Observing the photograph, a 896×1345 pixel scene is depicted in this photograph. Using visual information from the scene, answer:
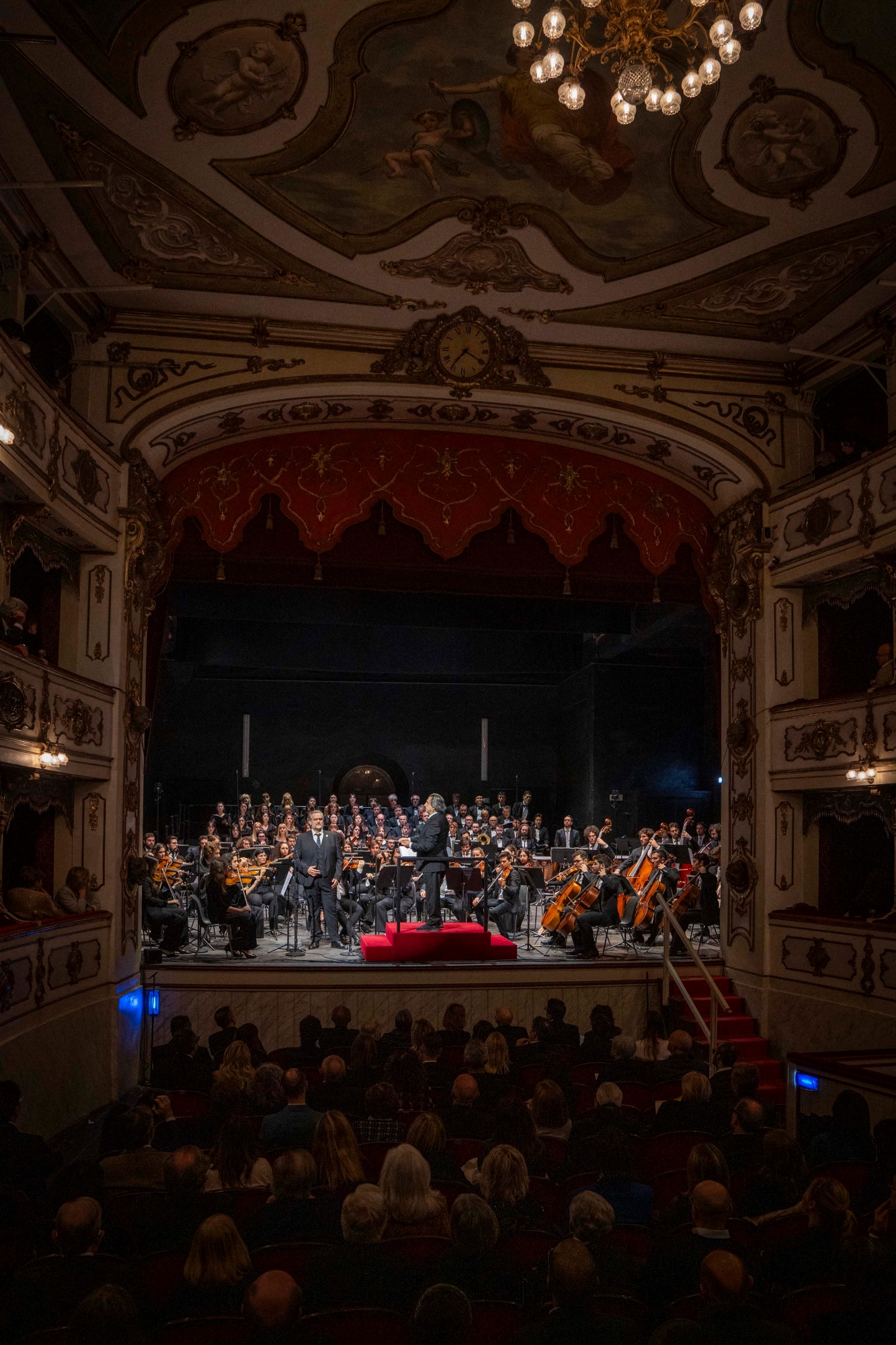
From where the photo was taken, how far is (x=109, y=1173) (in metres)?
5.21

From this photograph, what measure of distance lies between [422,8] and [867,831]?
872 cm

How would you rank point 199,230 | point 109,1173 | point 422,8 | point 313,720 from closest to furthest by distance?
point 109,1173, point 422,8, point 199,230, point 313,720

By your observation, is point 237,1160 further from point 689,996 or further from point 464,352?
point 464,352

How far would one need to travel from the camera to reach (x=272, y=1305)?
10.4 feet

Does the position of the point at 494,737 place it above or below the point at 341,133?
below

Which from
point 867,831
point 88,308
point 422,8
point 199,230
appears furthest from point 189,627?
point 422,8

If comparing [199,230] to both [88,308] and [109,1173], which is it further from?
[109,1173]

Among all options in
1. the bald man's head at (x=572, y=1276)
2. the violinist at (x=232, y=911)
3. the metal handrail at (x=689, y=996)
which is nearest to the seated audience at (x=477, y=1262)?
the bald man's head at (x=572, y=1276)

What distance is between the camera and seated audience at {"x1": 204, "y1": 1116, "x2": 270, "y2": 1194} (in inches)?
194

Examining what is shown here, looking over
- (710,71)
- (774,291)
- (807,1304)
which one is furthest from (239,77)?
(807,1304)

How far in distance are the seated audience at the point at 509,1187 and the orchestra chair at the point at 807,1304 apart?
3.89 ft

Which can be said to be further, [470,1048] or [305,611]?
[305,611]

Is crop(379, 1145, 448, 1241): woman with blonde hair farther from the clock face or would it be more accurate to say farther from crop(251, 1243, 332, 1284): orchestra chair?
the clock face

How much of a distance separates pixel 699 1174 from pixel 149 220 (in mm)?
8454
